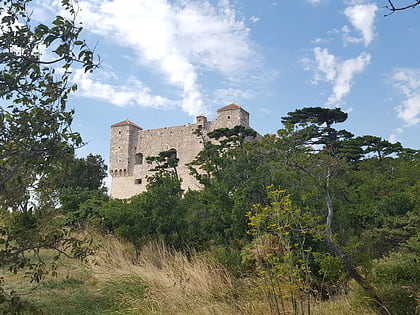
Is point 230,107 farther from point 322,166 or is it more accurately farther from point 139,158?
point 322,166

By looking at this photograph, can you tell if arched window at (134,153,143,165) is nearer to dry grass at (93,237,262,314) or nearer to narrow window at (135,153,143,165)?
narrow window at (135,153,143,165)

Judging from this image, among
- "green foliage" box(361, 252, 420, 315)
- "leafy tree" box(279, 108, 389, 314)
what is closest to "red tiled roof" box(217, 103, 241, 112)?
"leafy tree" box(279, 108, 389, 314)

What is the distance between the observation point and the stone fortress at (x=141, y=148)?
101 feet

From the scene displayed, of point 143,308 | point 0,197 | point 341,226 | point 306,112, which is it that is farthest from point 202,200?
point 306,112

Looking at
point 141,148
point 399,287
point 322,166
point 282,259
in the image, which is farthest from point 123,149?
point 399,287

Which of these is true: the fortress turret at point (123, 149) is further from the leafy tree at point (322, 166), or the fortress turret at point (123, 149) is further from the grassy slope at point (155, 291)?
the grassy slope at point (155, 291)

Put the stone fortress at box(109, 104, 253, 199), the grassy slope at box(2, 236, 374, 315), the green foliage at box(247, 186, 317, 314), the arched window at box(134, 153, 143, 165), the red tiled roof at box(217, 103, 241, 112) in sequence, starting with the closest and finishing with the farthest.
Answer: the green foliage at box(247, 186, 317, 314)
the grassy slope at box(2, 236, 374, 315)
the red tiled roof at box(217, 103, 241, 112)
the stone fortress at box(109, 104, 253, 199)
the arched window at box(134, 153, 143, 165)

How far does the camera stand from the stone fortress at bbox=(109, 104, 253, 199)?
101 feet

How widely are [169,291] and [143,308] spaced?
0.43 meters

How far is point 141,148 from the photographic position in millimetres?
33219

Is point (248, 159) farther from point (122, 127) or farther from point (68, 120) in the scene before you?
point (122, 127)

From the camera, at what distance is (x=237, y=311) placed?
12.7ft

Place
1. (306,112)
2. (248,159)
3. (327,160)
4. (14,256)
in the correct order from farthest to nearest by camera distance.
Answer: (306,112) → (327,160) → (248,159) → (14,256)

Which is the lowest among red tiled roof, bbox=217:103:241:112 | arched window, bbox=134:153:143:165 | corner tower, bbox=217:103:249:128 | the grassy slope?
the grassy slope
